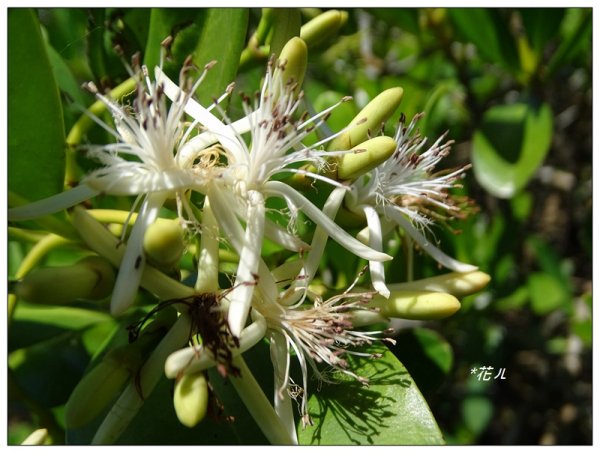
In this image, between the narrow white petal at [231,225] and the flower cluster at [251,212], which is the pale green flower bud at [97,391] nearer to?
the flower cluster at [251,212]

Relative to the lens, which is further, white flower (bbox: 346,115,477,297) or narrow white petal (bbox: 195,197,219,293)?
white flower (bbox: 346,115,477,297)

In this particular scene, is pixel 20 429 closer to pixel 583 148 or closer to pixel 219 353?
pixel 219 353

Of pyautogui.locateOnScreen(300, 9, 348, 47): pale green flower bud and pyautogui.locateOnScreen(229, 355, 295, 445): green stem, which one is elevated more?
pyautogui.locateOnScreen(300, 9, 348, 47): pale green flower bud

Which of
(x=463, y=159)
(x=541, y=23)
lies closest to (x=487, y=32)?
(x=541, y=23)

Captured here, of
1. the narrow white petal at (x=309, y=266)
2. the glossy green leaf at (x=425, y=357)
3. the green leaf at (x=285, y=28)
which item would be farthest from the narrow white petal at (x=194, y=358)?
the glossy green leaf at (x=425, y=357)

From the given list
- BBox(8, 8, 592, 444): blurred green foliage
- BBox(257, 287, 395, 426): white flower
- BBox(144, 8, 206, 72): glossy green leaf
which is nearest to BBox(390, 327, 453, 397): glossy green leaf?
BBox(8, 8, 592, 444): blurred green foliage

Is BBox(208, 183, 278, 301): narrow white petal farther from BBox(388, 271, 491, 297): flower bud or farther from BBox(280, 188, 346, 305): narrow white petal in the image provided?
BBox(388, 271, 491, 297): flower bud
